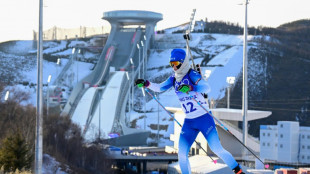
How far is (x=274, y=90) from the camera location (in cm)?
9525

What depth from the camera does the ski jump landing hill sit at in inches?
2781

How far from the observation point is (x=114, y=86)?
82.9m

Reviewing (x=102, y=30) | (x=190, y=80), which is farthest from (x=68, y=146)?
(x=102, y=30)

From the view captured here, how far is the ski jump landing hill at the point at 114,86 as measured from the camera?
70.6 metres

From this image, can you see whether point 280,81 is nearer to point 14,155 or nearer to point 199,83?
point 14,155

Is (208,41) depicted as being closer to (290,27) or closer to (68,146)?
(290,27)

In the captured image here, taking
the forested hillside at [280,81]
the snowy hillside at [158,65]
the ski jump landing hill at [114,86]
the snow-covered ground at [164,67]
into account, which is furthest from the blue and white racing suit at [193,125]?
the forested hillside at [280,81]

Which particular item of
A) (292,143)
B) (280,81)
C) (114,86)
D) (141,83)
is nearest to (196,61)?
(280,81)

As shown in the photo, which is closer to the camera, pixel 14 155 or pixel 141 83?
pixel 141 83

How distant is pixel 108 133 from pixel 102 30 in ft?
176

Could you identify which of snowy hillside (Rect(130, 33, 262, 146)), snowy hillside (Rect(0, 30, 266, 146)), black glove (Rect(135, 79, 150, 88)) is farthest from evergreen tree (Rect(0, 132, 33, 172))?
snowy hillside (Rect(0, 30, 266, 146))

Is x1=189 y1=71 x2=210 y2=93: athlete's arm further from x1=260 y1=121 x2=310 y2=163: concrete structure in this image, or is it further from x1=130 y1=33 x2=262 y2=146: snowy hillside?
x1=130 y1=33 x2=262 y2=146: snowy hillside

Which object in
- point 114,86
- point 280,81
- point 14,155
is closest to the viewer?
point 14,155

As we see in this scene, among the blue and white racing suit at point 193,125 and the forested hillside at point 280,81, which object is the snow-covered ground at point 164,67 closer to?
the forested hillside at point 280,81
